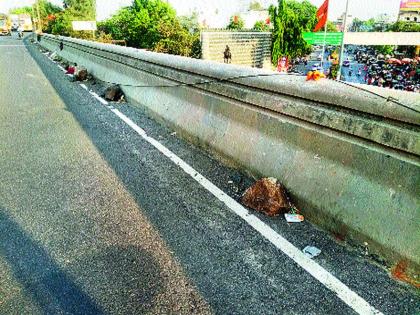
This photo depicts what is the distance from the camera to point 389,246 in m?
2.76

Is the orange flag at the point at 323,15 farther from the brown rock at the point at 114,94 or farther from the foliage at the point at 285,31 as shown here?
the foliage at the point at 285,31

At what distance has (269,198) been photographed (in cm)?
368

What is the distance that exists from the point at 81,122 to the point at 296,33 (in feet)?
252

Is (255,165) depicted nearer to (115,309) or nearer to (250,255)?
(250,255)

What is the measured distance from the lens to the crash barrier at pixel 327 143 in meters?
2.70

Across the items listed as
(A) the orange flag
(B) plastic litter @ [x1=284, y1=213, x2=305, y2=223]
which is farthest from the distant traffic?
(B) plastic litter @ [x1=284, y1=213, x2=305, y2=223]

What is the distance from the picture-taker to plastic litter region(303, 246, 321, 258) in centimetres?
300

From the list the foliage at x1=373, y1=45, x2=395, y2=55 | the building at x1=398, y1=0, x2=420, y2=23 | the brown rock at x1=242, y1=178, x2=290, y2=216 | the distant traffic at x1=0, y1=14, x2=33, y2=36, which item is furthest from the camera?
the building at x1=398, y1=0, x2=420, y2=23

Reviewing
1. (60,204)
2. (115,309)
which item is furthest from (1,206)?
(115,309)

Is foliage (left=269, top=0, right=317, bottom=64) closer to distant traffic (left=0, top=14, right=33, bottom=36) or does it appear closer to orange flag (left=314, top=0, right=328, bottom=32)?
orange flag (left=314, top=0, right=328, bottom=32)

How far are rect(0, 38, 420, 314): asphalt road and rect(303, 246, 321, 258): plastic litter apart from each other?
0.19 ft

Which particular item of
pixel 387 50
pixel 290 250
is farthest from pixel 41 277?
pixel 387 50

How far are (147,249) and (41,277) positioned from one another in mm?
821

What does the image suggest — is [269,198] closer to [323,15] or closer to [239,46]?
[323,15]
